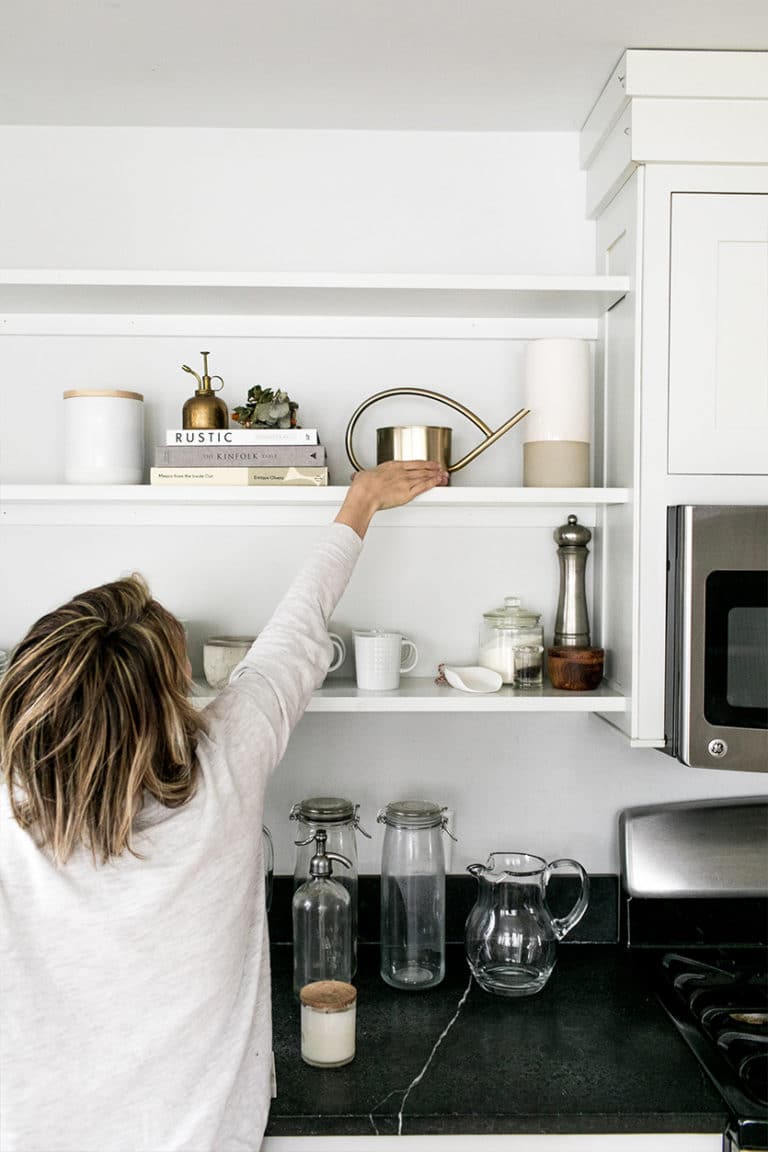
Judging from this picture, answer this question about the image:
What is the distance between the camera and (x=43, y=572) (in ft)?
6.77

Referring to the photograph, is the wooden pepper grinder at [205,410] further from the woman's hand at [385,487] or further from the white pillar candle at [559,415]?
the white pillar candle at [559,415]

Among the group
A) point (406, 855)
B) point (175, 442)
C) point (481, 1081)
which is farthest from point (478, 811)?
point (175, 442)

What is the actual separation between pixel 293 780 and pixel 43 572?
2.14 feet

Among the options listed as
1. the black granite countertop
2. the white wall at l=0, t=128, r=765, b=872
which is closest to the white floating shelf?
the white wall at l=0, t=128, r=765, b=872

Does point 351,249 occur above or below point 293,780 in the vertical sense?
above

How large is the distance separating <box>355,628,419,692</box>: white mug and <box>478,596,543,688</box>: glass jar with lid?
0.21 meters

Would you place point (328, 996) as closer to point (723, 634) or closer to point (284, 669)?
point (284, 669)

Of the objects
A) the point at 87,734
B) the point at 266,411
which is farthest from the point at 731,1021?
the point at 266,411

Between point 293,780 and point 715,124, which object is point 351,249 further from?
point 293,780

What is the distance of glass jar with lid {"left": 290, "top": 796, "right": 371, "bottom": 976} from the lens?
1867 millimetres

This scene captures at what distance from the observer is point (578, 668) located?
1872 mm

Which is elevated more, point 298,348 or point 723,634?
point 298,348

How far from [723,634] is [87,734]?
101cm

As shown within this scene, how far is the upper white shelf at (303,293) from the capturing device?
5.74ft
